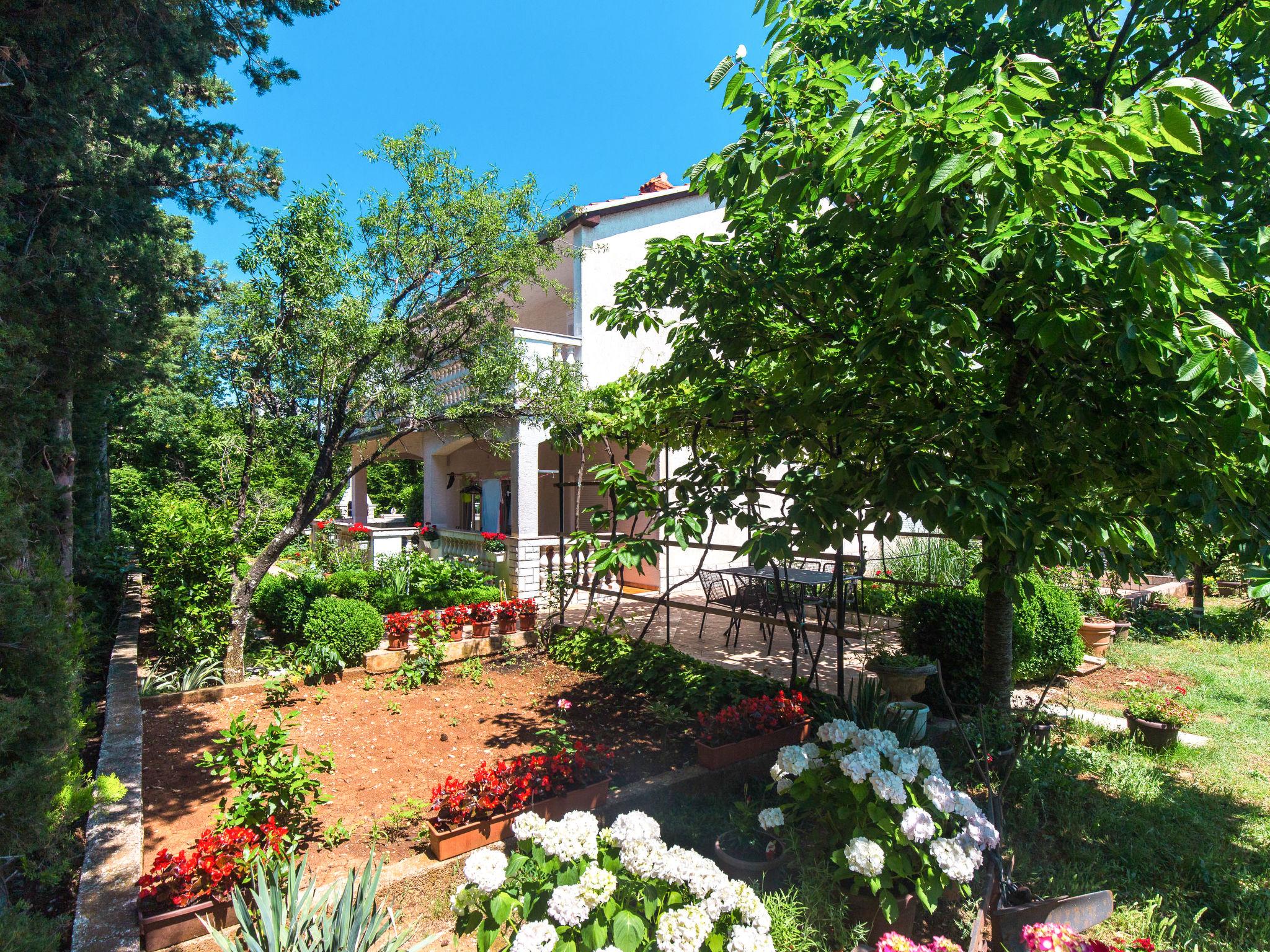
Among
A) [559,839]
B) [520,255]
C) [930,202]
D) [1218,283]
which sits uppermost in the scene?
[520,255]

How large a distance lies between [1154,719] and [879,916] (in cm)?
397

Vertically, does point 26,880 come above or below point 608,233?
below

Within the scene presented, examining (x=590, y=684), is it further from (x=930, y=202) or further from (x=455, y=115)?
(x=455, y=115)

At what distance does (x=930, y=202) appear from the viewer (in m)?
2.54

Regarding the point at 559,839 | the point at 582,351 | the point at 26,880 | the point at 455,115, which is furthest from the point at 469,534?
the point at 559,839

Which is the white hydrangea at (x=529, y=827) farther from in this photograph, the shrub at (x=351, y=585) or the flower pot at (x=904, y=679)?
the shrub at (x=351, y=585)

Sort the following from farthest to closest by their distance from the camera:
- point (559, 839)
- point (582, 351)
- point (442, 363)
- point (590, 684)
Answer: point (582, 351)
point (442, 363)
point (590, 684)
point (559, 839)

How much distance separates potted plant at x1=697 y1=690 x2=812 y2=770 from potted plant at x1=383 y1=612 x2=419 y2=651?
12.8 feet

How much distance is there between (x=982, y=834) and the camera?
2.57m

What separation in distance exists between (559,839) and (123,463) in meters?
21.8

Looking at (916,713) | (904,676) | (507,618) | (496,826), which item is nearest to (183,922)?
(496,826)

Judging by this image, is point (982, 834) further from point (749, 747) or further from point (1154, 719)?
point (1154, 719)

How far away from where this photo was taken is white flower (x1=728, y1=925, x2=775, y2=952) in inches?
75.2

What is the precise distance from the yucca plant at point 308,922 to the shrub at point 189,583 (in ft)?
15.1
